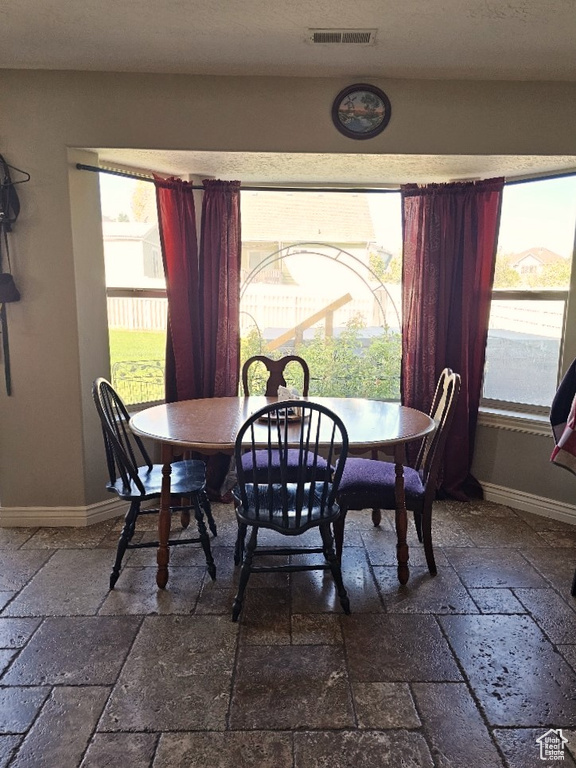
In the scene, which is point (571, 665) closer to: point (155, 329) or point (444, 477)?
point (444, 477)

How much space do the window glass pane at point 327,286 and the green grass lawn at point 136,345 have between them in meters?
0.56

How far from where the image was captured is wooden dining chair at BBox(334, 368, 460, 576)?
2346mm

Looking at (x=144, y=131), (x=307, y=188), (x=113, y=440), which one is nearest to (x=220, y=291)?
(x=307, y=188)

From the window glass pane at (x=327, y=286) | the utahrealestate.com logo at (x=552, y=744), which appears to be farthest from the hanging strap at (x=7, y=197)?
the utahrealestate.com logo at (x=552, y=744)

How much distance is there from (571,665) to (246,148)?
8.97 ft

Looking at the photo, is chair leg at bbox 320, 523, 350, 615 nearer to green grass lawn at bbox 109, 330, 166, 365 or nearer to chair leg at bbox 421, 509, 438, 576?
chair leg at bbox 421, 509, 438, 576

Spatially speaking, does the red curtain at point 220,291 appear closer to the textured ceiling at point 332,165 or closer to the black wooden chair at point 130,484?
the textured ceiling at point 332,165

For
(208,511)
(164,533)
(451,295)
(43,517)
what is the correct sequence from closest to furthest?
(164,533) < (208,511) < (43,517) < (451,295)

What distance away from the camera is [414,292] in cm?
329

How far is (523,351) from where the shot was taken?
10.7 feet

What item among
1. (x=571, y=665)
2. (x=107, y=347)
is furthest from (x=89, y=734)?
(x=107, y=347)

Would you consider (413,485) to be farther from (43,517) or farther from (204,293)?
(43,517)

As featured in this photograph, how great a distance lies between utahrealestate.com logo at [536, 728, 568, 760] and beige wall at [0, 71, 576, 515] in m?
2.59

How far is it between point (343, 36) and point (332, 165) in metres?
0.76
